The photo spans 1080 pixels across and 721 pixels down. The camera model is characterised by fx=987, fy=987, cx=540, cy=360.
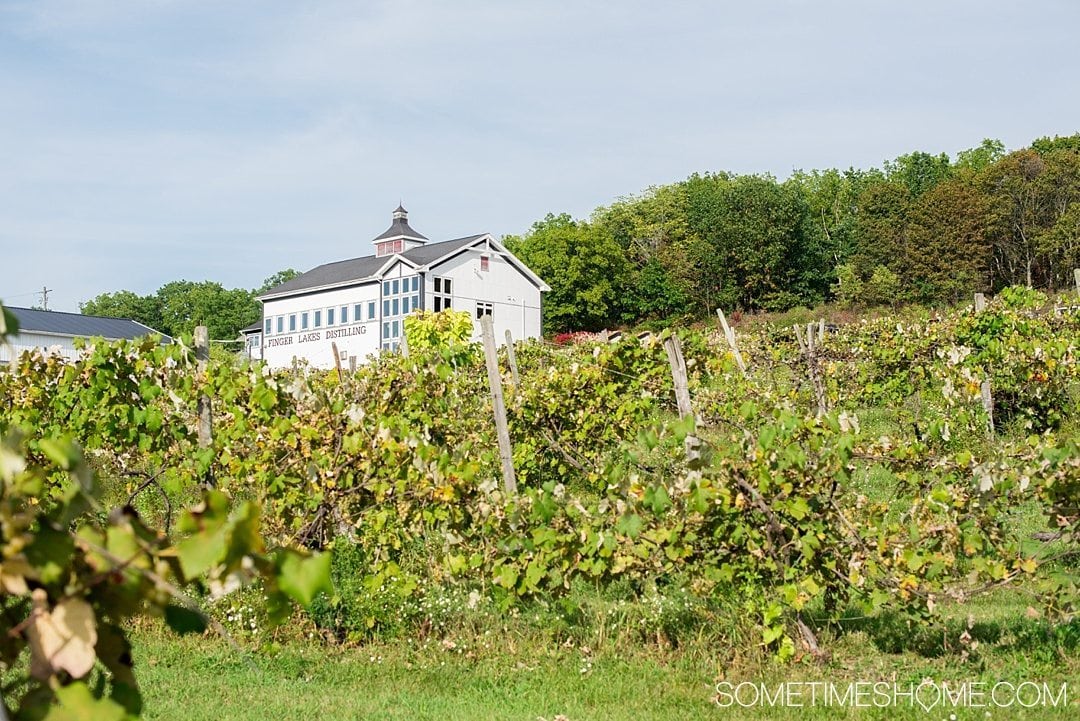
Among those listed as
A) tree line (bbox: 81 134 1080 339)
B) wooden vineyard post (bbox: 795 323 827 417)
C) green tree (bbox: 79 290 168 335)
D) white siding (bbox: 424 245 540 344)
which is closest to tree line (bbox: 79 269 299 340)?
green tree (bbox: 79 290 168 335)

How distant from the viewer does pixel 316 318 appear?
167 feet

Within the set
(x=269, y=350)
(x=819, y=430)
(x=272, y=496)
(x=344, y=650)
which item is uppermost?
(x=269, y=350)

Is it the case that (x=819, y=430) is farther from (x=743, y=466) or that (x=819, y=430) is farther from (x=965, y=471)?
(x=965, y=471)

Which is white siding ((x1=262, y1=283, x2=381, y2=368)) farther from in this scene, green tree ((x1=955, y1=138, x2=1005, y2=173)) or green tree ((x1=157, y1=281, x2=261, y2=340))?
green tree ((x1=955, y1=138, x2=1005, y2=173))

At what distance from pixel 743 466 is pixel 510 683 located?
1617mm

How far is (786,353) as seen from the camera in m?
14.0

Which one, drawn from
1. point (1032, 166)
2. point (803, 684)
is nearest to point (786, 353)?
point (803, 684)

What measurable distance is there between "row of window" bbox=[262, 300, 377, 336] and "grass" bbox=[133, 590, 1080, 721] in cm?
4343

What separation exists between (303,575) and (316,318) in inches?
2008

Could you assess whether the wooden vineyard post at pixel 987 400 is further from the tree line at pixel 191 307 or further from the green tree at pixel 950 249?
the tree line at pixel 191 307

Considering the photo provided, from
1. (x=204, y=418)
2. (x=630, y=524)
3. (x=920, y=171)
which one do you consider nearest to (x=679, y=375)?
(x=630, y=524)

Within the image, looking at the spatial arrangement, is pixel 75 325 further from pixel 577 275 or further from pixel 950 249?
pixel 950 249

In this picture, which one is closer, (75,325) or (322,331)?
(75,325)

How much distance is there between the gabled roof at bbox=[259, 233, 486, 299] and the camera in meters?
47.8
